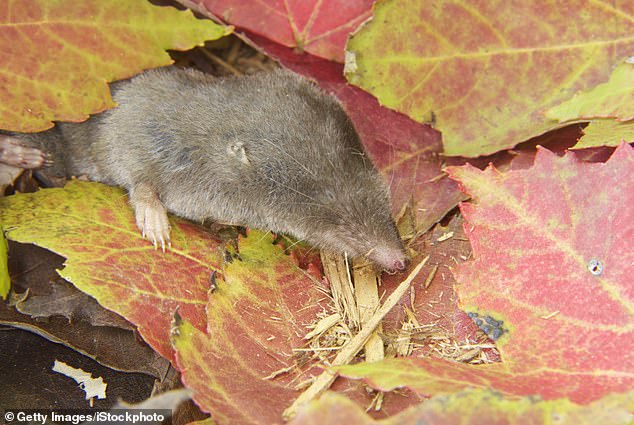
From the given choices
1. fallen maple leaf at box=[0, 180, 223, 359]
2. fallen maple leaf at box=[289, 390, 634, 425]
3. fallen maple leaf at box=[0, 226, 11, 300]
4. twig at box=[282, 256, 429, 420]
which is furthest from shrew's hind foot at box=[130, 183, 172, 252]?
fallen maple leaf at box=[289, 390, 634, 425]

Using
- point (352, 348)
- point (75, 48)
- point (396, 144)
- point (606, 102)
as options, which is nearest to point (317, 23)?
point (396, 144)

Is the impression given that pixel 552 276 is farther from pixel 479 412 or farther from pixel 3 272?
pixel 3 272

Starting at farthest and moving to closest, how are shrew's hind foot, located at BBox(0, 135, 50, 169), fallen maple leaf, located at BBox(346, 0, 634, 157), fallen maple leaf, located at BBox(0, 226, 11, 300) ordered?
1. shrew's hind foot, located at BBox(0, 135, 50, 169)
2. fallen maple leaf, located at BBox(346, 0, 634, 157)
3. fallen maple leaf, located at BBox(0, 226, 11, 300)

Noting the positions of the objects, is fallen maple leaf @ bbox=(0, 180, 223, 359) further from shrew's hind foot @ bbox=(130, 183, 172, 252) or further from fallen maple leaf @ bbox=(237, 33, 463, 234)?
fallen maple leaf @ bbox=(237, 33, 463, 234)

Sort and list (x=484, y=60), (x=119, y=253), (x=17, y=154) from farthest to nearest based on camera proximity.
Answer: (x=17, y=154), (x=484, y=60), (x=119, y=253)

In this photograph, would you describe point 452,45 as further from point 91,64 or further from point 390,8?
point 91,64

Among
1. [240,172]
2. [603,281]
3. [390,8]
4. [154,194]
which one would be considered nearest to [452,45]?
[390,8]
